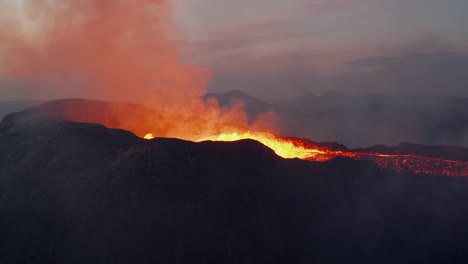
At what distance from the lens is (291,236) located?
65.4 feet

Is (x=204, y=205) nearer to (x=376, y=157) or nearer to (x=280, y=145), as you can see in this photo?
(x=280, y=145)

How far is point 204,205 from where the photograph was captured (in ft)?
61.9

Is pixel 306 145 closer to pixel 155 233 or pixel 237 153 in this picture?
pixel 237 153

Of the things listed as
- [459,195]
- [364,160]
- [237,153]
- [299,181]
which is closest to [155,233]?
[237,153]

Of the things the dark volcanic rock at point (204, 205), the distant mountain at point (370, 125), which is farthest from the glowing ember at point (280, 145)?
the distant mountain at point (370, 125)

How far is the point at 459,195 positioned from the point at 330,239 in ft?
30.6

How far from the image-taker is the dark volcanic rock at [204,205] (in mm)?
17688

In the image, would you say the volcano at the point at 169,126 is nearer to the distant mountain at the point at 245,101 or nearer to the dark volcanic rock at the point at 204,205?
the dark volcanic rock at the point at 204,205

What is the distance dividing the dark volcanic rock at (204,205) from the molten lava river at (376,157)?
1.15 metres

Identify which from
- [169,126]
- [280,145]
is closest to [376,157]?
[280,145]

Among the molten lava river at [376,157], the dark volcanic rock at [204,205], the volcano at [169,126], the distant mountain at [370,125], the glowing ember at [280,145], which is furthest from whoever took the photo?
the distant mountain at [370,125]

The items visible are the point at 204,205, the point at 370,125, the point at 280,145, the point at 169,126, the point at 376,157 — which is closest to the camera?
the point at 204,205

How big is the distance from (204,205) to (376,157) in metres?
14.4

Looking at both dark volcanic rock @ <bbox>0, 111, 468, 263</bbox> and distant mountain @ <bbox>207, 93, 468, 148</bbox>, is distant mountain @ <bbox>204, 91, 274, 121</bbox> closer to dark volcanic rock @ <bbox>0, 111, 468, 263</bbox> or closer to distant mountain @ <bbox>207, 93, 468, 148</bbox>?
distant mountain @ <bbox>207, 93, 468, 148</bbox>
